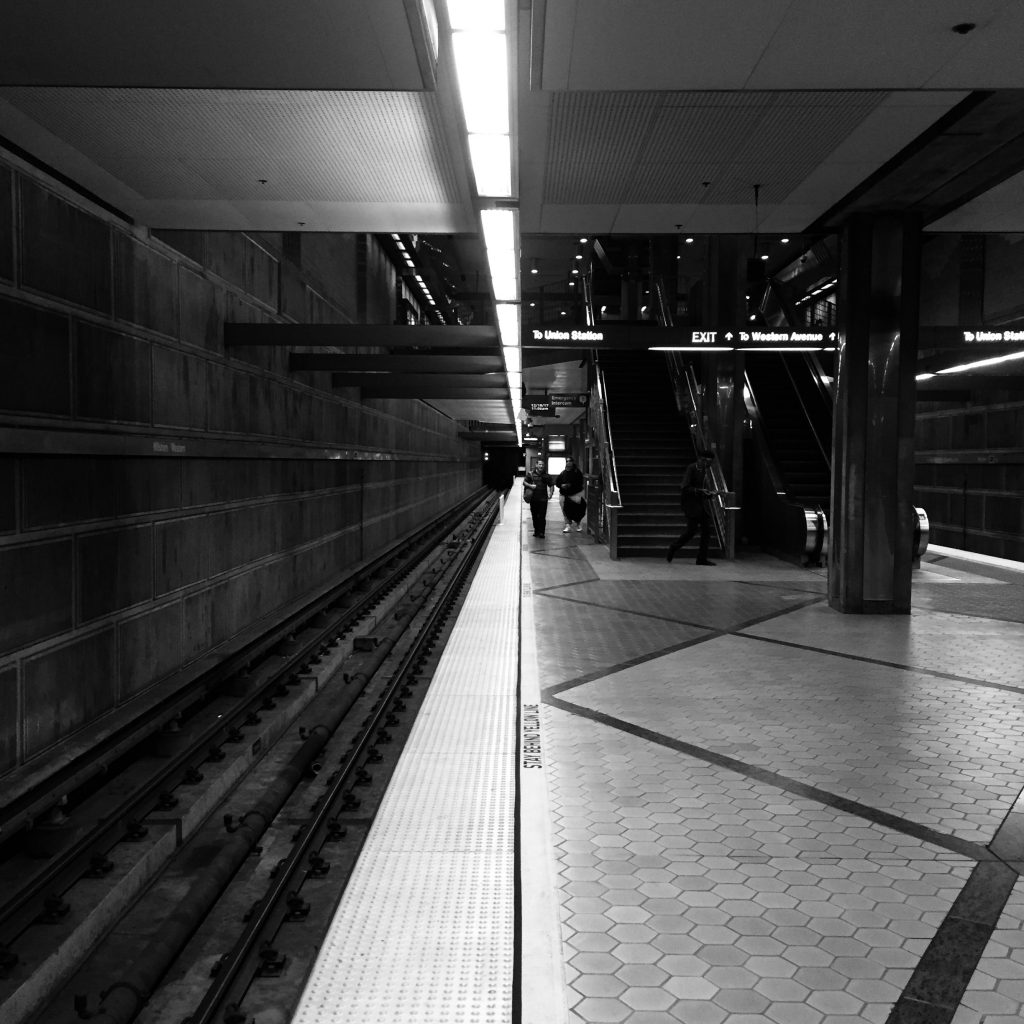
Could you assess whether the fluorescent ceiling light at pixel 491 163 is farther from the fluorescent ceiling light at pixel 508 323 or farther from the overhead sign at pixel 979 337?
the overhead sign at pixel 979 337

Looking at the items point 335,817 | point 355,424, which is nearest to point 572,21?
point 335,817

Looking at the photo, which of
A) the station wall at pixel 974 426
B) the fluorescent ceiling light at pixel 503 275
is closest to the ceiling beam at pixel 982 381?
the station wall at pixel 974 426

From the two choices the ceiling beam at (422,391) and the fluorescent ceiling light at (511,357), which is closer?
the fluorescent ceiling light at (511,357)

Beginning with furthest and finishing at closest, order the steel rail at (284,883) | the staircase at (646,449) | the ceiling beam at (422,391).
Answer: the staircase at (646,449) → the ceiling beam at (422,391) → the steel rail at (284,883)

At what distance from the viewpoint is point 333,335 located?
26.8 feet

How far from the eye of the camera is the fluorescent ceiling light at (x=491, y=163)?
4362 millimetres

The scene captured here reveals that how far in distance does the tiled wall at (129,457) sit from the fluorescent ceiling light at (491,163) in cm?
232

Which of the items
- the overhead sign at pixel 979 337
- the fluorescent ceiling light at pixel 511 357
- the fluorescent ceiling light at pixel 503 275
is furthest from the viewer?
the fluorescent ceiling light at pixel 511 357

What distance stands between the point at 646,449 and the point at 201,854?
13.2 metres

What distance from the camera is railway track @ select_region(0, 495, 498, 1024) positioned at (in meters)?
2.94

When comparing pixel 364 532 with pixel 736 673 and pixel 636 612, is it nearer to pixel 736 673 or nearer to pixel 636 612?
pixel 636 612

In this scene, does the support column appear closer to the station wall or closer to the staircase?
the staircase

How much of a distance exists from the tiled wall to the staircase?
5.69 metres

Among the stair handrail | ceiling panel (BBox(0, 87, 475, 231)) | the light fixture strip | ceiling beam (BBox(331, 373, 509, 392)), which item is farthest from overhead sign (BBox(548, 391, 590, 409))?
ceiling panel (BBox(0, 87, 475, 231))
